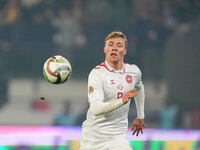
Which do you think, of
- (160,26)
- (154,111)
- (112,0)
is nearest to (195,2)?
(160,26)

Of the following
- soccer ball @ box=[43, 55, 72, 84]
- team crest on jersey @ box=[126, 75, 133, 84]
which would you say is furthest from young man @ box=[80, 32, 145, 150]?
soccer ball @ box=[43, 55, 72, 84]

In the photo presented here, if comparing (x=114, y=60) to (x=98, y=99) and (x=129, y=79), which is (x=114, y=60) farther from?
(x=98, y=99)

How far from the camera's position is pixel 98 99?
483cm

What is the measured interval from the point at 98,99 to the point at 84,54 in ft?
20.7

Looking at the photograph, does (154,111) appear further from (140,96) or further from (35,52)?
(140,96)

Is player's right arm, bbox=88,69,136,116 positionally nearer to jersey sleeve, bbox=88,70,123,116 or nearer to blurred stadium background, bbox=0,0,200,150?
jersey sleeve, bbox=88,70,123,116

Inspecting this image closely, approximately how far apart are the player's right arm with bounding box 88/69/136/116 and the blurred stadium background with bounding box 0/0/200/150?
19.2ft

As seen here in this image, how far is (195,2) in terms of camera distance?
38.5 feet

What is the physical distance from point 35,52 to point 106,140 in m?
6.23

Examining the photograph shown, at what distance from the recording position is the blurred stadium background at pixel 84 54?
1107 cm

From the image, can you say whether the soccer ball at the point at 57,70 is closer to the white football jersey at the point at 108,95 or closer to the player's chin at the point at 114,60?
the white football jersey at the point at 108,95

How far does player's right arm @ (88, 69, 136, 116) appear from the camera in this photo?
4.66 meters

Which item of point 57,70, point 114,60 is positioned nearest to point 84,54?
point 57,70

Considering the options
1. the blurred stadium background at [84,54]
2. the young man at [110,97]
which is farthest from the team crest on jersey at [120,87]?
the blurred stadium background at [84,54]
